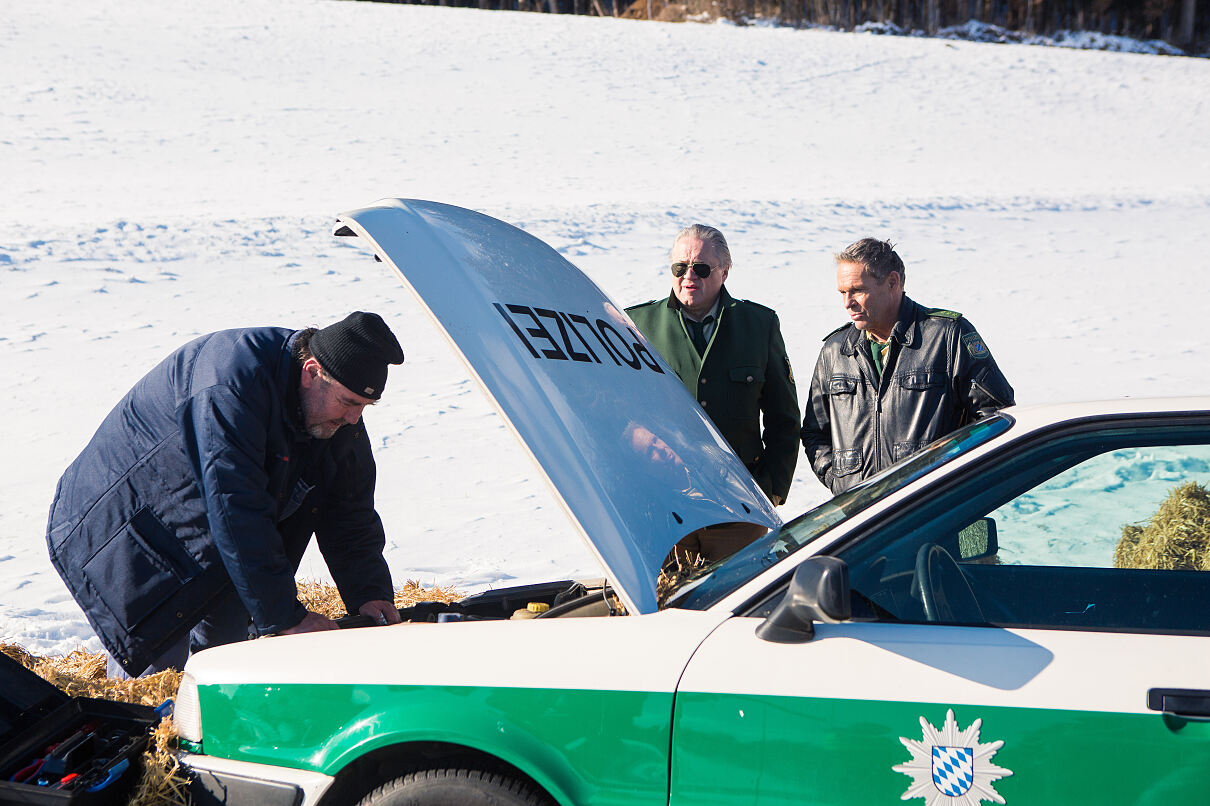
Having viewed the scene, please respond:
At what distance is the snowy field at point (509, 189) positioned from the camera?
8.49 meters

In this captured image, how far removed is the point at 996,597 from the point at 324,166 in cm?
1642

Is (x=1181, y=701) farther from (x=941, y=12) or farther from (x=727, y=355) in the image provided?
(x=941, y=12)

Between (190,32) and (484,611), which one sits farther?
(190,32)

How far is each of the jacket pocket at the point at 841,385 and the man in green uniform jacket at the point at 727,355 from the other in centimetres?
38

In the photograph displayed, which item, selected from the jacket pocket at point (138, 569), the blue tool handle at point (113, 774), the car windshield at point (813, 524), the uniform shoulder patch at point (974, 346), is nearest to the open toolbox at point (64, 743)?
the blue tool handle at point (113, 774)

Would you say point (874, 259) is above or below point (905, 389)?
above

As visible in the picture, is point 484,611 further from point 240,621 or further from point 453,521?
point 453,521

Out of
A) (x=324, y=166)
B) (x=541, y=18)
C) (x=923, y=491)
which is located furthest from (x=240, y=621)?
(x=541, y=18)

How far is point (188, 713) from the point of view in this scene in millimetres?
2488

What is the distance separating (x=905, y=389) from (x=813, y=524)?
1.40m

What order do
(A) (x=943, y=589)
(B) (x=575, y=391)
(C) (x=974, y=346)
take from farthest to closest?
(C) (x=974, y=346), (B) (x=575, y=391), (A) (x=943, y=589)

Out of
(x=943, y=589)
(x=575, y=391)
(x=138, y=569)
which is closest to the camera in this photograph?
(x=943, y=589)

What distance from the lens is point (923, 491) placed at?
229cm

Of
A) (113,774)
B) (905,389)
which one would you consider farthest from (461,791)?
(905,389)
